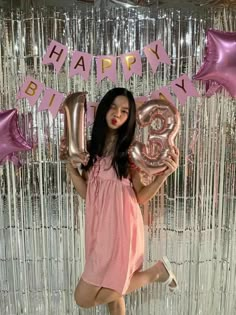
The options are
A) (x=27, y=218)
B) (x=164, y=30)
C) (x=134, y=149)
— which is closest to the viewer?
(x=134, y=149)

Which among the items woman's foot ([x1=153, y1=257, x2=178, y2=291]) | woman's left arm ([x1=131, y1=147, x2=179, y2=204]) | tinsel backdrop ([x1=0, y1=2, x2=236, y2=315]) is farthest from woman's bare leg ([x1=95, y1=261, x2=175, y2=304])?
woman's left arm ([x1=131, y1=147, x2=179, y2=204])

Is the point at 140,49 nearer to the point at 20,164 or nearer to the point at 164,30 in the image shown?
the point at 164,30

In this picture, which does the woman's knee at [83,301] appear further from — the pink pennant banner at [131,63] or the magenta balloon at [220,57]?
the magenta balloon at [220,57]

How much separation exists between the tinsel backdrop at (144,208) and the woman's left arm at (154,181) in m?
0.23

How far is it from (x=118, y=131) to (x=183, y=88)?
36 cm

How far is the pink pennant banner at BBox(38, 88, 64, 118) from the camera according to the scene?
1.91 m

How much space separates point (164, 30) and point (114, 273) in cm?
103

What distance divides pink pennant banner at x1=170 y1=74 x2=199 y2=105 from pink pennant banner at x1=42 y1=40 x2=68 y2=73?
0.48 metres

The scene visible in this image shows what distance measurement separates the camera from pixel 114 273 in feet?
5.60

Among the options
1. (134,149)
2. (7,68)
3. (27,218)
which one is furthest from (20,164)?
(134,149)

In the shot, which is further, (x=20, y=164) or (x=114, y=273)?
(x=20, y=164)

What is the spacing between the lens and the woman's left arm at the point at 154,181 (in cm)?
168

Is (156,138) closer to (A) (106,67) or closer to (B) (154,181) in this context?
(B) (154,181)

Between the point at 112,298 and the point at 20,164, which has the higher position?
the point at 20,164
